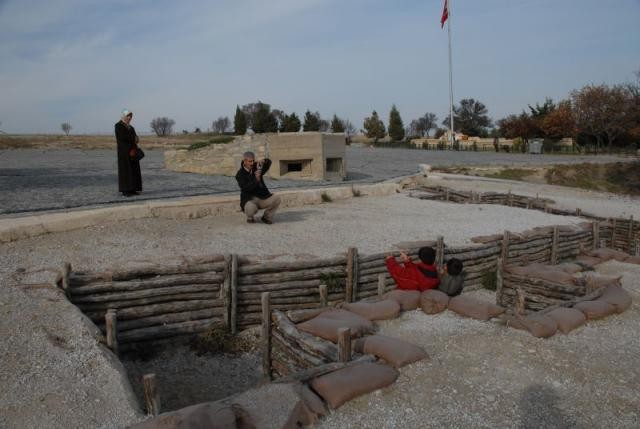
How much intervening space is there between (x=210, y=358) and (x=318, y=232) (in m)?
4.14

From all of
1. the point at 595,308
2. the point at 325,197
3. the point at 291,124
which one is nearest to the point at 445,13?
the point at 291,124

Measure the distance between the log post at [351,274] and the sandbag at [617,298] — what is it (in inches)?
133

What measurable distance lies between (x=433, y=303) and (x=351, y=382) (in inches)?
107

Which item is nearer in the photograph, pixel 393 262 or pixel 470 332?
pixel 470 332

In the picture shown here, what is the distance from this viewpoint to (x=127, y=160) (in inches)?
431

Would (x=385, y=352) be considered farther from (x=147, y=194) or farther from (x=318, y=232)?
(x=147, y=194)

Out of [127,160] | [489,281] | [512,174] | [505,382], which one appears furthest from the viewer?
[512,174]

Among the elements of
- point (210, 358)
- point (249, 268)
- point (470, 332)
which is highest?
point (249, 268)

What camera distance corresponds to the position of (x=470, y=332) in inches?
229

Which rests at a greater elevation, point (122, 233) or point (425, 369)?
point (122, 233)

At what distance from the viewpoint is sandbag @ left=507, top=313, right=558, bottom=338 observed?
5.57 meters

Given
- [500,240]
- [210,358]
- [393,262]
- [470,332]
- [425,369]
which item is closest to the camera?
[425,369]

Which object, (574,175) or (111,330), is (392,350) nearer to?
(111,330)

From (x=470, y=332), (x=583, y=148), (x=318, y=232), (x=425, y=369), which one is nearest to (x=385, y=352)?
(x=425, y=369)
